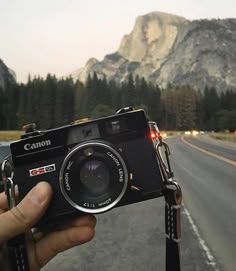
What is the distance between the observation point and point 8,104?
6314 inches

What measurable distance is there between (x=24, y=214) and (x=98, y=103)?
545 feet

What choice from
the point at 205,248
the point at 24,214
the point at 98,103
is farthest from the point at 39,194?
the point at 98,103

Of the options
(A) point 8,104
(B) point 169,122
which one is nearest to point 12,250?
(A) point 8,104

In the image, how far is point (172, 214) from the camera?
2605 millimetres

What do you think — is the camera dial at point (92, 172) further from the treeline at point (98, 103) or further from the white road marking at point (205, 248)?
the treeline at point (98, 103)

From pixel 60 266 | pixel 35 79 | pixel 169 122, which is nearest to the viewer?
pixel 60 266

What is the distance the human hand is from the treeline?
133 m

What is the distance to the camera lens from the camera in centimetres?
249

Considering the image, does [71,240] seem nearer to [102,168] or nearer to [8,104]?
[102,168]

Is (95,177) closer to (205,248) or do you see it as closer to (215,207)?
(205,248)

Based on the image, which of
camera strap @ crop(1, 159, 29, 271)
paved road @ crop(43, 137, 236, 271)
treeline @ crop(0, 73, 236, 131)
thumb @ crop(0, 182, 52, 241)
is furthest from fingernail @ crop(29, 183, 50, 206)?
treeline @ crop(0, 73, 236, 131)

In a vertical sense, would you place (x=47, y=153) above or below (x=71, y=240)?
above

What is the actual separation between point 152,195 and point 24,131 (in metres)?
0.66

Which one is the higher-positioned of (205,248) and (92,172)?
(92,172)
